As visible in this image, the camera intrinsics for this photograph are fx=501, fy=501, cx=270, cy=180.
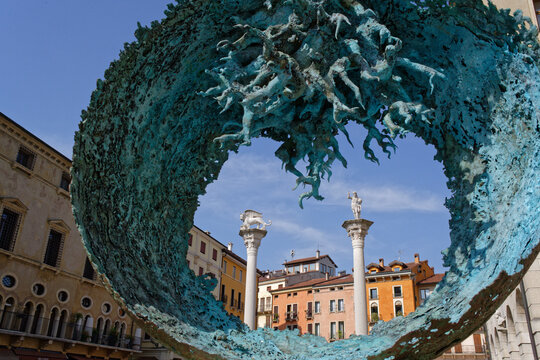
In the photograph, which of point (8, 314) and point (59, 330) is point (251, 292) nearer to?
point (59, 330)

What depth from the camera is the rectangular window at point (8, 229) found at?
23047 mm

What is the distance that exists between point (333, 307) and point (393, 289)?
6.12 metres

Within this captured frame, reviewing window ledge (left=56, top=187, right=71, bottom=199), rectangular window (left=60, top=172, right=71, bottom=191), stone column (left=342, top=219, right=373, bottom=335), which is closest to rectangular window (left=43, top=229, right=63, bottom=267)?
window ledge (left=56, top=187, right=71, bottom=199)

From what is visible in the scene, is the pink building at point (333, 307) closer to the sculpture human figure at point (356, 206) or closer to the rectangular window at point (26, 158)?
the sculpture human figure at point (356, 206)

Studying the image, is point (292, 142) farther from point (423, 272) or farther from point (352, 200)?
point (423, 272)

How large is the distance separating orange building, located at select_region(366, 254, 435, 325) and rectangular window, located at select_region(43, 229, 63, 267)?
98.1 ft

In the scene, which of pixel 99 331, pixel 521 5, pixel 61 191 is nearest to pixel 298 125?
pixel 521 5

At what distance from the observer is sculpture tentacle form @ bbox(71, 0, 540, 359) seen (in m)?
5.40

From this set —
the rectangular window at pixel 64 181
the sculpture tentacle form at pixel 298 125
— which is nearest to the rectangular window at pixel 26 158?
the rectangular window at pixel 64 181

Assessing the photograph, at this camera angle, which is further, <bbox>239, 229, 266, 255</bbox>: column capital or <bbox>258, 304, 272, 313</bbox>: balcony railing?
<bbox>258, 304, 272, 313</bbox>: balcony railing

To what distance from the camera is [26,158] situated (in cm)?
2531

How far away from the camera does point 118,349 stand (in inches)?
1140

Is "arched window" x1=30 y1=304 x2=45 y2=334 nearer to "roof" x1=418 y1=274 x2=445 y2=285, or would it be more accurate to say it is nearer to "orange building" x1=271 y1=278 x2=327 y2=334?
"orange building" x1=271 y1=278 x2=327 y2=334

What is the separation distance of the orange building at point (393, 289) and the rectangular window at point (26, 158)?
32981 millimetres
